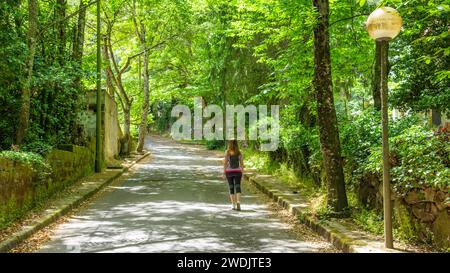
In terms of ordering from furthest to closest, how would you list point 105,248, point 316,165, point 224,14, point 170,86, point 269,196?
point 170,86 < point 224,14 < point 269,196 < point 316,165 < point 105,248

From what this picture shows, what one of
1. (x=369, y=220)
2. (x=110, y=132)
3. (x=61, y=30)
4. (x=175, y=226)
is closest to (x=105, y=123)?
(x=110, y=132)

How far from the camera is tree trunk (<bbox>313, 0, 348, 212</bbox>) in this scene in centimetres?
967

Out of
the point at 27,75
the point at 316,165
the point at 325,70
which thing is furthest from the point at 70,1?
the point at 325,70

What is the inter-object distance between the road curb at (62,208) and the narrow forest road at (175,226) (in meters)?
0.31

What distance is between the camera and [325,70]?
381 inches

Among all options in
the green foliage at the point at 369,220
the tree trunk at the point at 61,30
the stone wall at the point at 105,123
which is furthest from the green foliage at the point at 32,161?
the stone wall at the point at 105,123

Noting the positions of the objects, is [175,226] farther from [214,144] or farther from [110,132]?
[214,144]

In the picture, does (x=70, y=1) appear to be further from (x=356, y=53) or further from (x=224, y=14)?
(x=356, y=53)

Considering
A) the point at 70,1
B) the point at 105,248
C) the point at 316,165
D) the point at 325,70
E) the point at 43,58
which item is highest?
the point at 70,1

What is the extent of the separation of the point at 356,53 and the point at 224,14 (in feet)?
47.2

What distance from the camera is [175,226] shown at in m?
9.69

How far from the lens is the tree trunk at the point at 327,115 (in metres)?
9.67

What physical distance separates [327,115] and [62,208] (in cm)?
628

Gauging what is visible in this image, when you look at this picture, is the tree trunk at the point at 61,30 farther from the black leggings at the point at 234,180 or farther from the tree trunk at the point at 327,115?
the tree trunk at the point at 327,115
